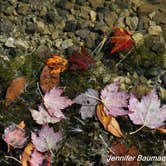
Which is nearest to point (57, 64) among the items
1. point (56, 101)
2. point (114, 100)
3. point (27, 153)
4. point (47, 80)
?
point (47, 80)

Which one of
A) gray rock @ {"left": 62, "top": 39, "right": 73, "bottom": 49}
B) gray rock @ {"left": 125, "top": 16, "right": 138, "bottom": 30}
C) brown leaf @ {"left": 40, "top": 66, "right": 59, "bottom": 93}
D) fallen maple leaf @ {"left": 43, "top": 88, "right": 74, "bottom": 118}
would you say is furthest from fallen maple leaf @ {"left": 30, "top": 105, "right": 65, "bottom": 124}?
gray rock @ {"left": 125, "top": 16, "right": 138, "bottom": 30}

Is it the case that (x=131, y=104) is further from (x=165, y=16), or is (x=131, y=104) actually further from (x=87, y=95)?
(x=165, y=16)

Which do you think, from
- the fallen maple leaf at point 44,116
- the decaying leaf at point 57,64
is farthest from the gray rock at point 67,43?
the fallen maple leaf at point 44,116

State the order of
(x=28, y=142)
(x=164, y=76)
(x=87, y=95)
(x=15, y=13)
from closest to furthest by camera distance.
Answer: (x=28, y=142)
(x=87, y=95)
(x=164, y=76)
(x=15, y=13)

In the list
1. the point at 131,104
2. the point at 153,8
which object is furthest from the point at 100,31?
the point at 131,104

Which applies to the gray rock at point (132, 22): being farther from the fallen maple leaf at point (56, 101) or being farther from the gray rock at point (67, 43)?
the fallen maple leaf at point (56, 101)

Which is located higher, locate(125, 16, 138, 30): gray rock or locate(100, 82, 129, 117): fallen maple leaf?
locate(125, 16, 138, 30): gray rock

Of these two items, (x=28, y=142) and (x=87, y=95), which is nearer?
(x=28, y=142)

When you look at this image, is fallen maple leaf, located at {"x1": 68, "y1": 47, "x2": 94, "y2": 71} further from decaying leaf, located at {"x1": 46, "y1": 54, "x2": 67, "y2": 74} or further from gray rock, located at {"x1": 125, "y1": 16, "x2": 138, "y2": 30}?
gray rock, located at {"x1": 125, "y1": 16, "x2": 138, "y2": 30}
